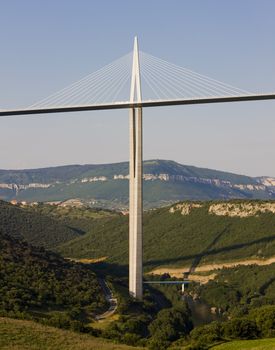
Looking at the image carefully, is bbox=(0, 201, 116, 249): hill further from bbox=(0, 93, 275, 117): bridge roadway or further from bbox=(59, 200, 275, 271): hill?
bbox=(0, 93, 275, 117): bridge roadway

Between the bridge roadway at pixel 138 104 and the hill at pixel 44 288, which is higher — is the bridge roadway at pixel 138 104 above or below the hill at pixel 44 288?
above

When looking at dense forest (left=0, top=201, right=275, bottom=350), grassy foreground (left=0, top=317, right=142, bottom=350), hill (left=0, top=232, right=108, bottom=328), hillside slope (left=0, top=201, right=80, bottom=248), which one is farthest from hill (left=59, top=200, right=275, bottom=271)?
grassy foreground (left=0, top=317, right=142, bottom=350)

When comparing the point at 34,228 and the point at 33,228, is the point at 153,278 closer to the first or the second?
the point at 33,228

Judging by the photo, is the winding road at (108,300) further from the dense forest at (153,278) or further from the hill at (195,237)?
the hill at (195,237)

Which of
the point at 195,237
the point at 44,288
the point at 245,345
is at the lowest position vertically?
the point at 245,345

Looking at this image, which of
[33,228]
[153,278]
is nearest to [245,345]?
[153,278]

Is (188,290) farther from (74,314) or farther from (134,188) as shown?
(74,314)

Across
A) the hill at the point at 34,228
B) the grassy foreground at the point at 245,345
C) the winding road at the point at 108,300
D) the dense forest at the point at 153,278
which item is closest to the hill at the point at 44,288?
the dense forest at the point at 153,278
